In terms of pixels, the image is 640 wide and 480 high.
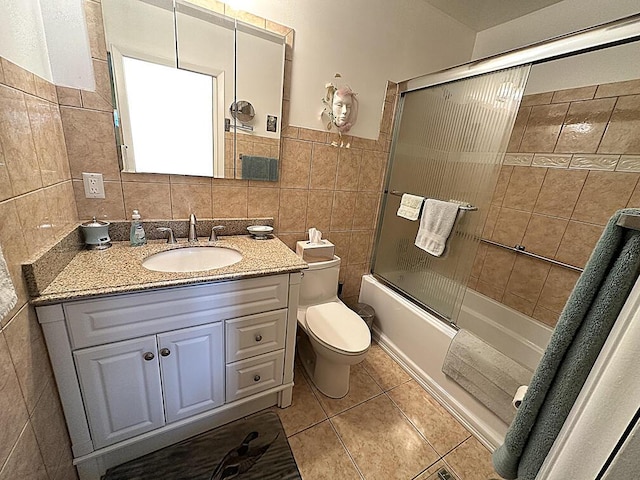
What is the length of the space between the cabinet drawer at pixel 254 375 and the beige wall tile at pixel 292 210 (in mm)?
775

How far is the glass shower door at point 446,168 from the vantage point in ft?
4.29

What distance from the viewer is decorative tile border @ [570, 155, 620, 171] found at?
1.47 m

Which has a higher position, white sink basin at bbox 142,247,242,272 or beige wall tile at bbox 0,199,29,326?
beige wall tile at bbox 0,199,29,326

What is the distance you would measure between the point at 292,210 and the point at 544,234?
172 centimetres

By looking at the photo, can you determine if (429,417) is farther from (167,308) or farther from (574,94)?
(574,94)

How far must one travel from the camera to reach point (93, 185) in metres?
1.18

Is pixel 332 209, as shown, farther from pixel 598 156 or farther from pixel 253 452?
pixel 598 156

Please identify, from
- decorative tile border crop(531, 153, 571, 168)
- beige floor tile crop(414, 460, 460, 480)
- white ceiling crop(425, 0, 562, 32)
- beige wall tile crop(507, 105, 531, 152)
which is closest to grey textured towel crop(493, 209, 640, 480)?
beige floor tile crop(414, 460, 460, 480)

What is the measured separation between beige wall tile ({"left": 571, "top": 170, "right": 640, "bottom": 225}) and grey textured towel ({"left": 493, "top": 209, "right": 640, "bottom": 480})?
159 centimetres

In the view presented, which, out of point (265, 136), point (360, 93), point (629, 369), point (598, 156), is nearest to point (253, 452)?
point (629, 369)

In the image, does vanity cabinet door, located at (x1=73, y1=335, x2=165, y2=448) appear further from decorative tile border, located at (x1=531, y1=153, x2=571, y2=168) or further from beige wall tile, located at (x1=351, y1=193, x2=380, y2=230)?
decorative tile border, located at (x1=531, y1=153, x2=571, y2=168)

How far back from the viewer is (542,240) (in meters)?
1.76

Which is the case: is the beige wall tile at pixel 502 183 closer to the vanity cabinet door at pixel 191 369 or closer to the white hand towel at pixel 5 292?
the vanity cabinet door at pixel 191 369

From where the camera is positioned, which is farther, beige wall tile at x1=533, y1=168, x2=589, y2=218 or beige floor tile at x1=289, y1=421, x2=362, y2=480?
beige wall tile at x1=533, y1=168, x2=589, y2=218
